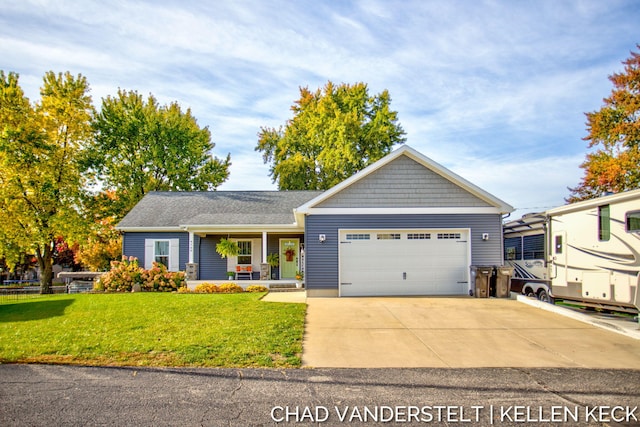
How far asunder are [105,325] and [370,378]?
6.35 metres

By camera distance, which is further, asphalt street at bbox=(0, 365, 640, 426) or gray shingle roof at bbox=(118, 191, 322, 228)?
gray shingle roof at bbox=(118, 191, 322, 228)

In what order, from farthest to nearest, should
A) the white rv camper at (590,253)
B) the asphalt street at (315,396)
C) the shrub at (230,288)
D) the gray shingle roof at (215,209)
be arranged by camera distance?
1. the gray shingle roof at (215,209)
2. the shrub at (230,288)
3. the white rv camper at (590,253)
4. the asphalt street at (315,396)

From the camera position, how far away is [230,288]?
18.1m

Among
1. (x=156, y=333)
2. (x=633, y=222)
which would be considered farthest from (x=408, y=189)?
(x=156, y=333)

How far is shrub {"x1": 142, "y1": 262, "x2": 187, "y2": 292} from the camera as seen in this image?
18.8 metres

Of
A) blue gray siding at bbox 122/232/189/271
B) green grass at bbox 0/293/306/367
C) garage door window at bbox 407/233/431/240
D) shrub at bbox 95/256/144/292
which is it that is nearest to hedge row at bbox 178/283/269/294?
shrub at bbox 95/256/144/292

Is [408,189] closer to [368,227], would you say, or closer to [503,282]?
[368,227]

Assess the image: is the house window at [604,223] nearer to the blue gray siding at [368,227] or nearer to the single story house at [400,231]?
→ the single story house at [400,231]

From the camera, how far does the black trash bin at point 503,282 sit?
15375 mm

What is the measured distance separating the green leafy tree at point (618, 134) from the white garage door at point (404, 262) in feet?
36.4

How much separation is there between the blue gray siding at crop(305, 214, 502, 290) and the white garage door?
0.24 meters

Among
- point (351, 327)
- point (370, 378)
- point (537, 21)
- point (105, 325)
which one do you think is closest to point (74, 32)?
point (105, 325)

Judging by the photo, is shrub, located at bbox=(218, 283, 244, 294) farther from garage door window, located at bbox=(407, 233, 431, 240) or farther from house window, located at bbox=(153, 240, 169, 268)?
garage door window, located at bbox=(407, 233, 431, 240)

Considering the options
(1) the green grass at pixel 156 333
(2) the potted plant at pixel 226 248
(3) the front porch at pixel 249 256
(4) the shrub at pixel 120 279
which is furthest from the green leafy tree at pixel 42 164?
(1) the green grass at pixel 156 333
